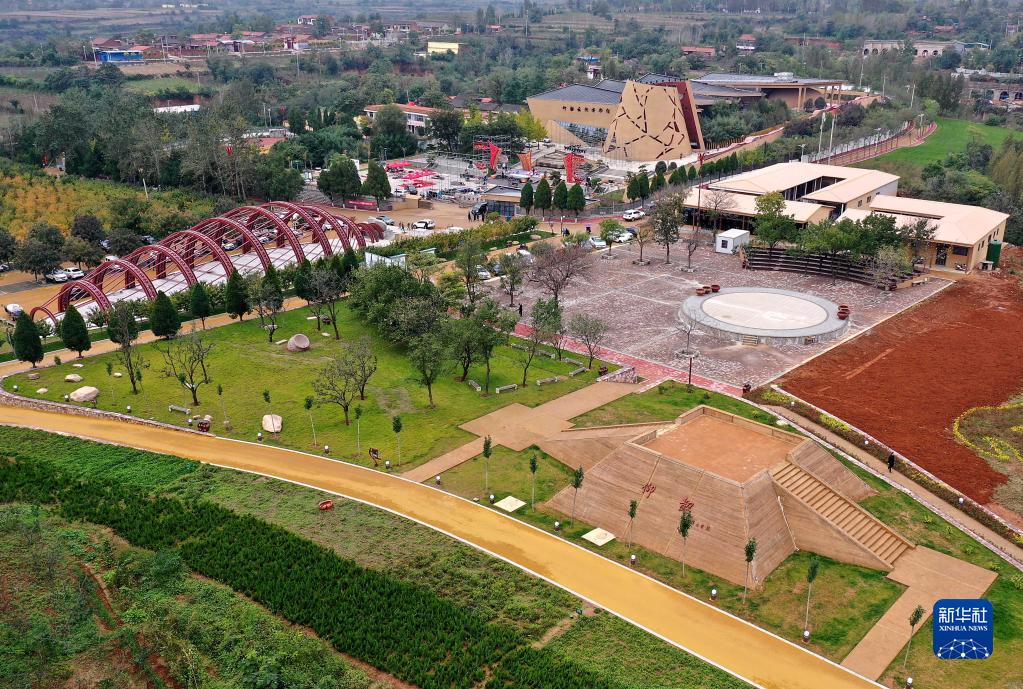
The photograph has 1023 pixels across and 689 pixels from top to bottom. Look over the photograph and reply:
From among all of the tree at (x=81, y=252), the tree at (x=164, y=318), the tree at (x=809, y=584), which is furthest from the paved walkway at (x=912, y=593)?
the tree at (x=81, y=252)

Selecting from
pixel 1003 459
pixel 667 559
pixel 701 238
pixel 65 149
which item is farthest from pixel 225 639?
pixel 65 149

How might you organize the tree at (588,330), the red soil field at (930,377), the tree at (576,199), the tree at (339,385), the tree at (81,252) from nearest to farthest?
the red soil field at (930,377) < the tree at (339,385) < the tree at (588,330) < the tree at (81,252) < the tree at (576,199)

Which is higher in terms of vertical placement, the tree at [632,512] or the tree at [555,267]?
the tree at [555,267]

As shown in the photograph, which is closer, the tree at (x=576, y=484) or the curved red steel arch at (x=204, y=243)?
the tree at (x=576, y=484)

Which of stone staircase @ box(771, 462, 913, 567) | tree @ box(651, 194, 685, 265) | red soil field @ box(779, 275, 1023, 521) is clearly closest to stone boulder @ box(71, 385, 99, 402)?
stone staircase @ box(771, 462, 913, 567)

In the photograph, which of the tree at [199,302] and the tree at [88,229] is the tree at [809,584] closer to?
the tree at [199,302]

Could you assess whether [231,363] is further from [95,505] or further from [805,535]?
[805,535]

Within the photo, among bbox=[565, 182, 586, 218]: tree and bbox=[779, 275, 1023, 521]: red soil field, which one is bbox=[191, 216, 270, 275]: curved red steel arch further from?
bbox=[779, 275, 1023, 521]: red soil field
